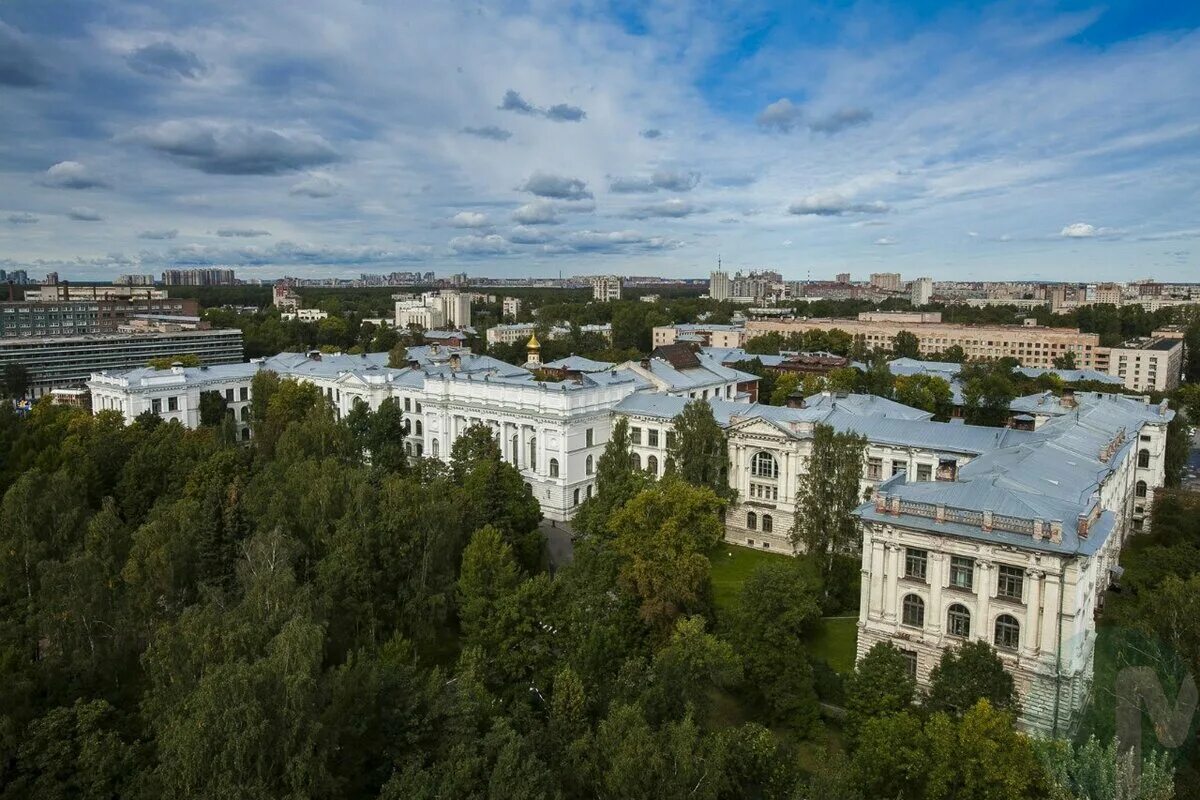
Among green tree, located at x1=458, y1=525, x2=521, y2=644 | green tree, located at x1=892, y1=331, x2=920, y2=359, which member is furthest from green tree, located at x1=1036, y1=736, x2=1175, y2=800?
green tree, located at x1=892, y1=331, x2=920, y2=359

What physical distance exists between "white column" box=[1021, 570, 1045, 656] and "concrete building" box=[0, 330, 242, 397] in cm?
9503

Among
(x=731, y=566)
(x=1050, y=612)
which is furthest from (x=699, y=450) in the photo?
(x=1050, y=612)

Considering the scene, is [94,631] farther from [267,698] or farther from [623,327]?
[623,327]

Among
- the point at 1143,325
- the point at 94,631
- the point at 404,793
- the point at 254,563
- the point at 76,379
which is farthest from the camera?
the point at 1143,325

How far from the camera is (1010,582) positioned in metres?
25.0

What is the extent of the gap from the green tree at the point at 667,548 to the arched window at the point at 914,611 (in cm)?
691

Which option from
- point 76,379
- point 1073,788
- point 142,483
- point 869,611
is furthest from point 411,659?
point 76,379

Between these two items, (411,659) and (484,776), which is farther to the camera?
(411,659)

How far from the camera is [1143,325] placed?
140 metres

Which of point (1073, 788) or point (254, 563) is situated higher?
point (254, 563)

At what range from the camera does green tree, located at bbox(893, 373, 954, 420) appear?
61.6 metres

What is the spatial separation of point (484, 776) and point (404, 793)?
5.99ft

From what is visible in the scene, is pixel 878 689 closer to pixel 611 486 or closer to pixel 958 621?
pixel 958 621

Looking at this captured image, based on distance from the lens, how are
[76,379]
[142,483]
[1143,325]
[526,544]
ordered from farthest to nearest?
[1143,325] → [76,379] → [142,483] → [526,544]
